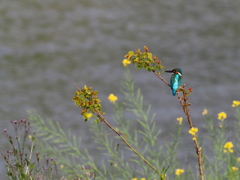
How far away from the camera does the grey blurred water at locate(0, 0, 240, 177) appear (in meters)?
11.0

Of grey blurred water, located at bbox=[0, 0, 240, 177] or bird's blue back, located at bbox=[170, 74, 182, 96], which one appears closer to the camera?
bird's blue back, located at bbox=[170, 74, 182, 96]

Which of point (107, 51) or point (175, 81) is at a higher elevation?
point (107, 51)

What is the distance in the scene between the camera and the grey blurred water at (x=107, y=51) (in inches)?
434

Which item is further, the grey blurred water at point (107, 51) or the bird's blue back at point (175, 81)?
the grey blurred water at point (107, 51)

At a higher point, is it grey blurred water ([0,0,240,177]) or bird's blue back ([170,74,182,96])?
grey blurred water ([0,0,240,177])

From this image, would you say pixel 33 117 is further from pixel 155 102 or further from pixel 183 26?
pixel 183 26

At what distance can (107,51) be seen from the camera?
14062mm

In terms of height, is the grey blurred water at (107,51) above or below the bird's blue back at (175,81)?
above

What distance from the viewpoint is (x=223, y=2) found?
18.7m

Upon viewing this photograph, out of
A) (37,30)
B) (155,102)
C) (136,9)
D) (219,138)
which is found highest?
(136,9)

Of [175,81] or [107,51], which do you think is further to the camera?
[107,51]

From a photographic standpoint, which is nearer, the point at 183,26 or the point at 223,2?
the point at 183,26

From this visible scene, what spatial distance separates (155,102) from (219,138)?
18.2 feet

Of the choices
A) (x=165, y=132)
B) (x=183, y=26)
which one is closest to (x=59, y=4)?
(x=183, y=26)
